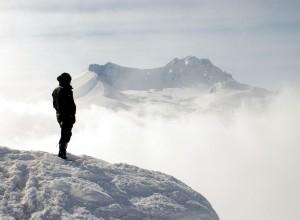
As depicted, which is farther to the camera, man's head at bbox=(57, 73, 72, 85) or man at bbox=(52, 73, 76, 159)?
man's head at bbox=(57, 73, 72, 85)

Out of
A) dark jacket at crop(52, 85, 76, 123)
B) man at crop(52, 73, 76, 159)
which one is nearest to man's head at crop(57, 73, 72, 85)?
man at crop(52, 73, 76, 159)

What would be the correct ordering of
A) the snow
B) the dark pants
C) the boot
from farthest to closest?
the dark pants, the boot, the snow

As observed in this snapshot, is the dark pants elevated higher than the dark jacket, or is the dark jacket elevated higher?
the dark jacket

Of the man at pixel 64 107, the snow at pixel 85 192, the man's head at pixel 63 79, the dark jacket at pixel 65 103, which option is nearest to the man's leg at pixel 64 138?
→ the man at pixel 64 107

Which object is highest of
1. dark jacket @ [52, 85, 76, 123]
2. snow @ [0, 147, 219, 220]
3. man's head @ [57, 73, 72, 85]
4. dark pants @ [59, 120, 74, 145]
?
man's head @ [57, 73, 72, 85]

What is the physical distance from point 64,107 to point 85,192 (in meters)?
3.93

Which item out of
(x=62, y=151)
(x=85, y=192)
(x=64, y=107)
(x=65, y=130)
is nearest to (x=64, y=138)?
(x=65, y=130)

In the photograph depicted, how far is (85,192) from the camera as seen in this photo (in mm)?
12039

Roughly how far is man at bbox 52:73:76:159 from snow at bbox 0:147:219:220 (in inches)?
23.5

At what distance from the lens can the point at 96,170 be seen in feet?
45.6

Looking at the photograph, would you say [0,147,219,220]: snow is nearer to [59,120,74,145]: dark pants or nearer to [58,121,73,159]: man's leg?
[58,121,73,159]: man's leg

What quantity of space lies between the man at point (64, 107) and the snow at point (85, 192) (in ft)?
1.96

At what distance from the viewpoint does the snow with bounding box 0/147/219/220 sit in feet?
37.4

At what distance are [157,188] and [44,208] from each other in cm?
365
